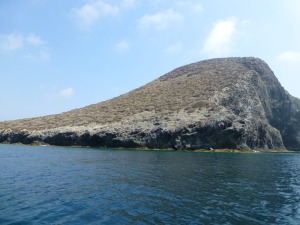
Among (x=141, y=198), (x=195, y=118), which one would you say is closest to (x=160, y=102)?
(x=195, y=118)

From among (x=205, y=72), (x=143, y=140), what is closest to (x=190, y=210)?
(x=143, y=140)

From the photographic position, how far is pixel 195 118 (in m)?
109

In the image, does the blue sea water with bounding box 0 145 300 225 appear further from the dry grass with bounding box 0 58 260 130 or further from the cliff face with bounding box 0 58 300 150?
the dry grass with bounding box 0 58 260 130

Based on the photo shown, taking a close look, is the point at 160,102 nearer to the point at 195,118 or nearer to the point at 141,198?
the point at 195,118

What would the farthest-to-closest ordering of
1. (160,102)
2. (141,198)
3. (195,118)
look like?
(160,102) < (195,118) < (141,198)

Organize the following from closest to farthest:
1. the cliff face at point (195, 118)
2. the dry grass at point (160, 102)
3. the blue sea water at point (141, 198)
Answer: the blue sea water at point (141, 198) < the cliff face at point (195, 118) < the dry grass at point (160, 102)

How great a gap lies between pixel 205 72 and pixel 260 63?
35.0m

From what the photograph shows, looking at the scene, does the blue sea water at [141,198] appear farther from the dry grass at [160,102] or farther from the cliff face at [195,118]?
the dry grass at [160,102]

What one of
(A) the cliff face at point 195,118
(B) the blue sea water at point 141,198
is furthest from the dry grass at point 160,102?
(B) the blue sea water at point 141,198

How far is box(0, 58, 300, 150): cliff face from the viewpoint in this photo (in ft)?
340

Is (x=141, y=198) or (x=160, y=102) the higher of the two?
(x=160, y=102)

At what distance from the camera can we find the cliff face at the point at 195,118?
340 feet

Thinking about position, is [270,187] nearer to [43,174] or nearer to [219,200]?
[219,200]

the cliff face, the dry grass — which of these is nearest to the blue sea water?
the cliff face
